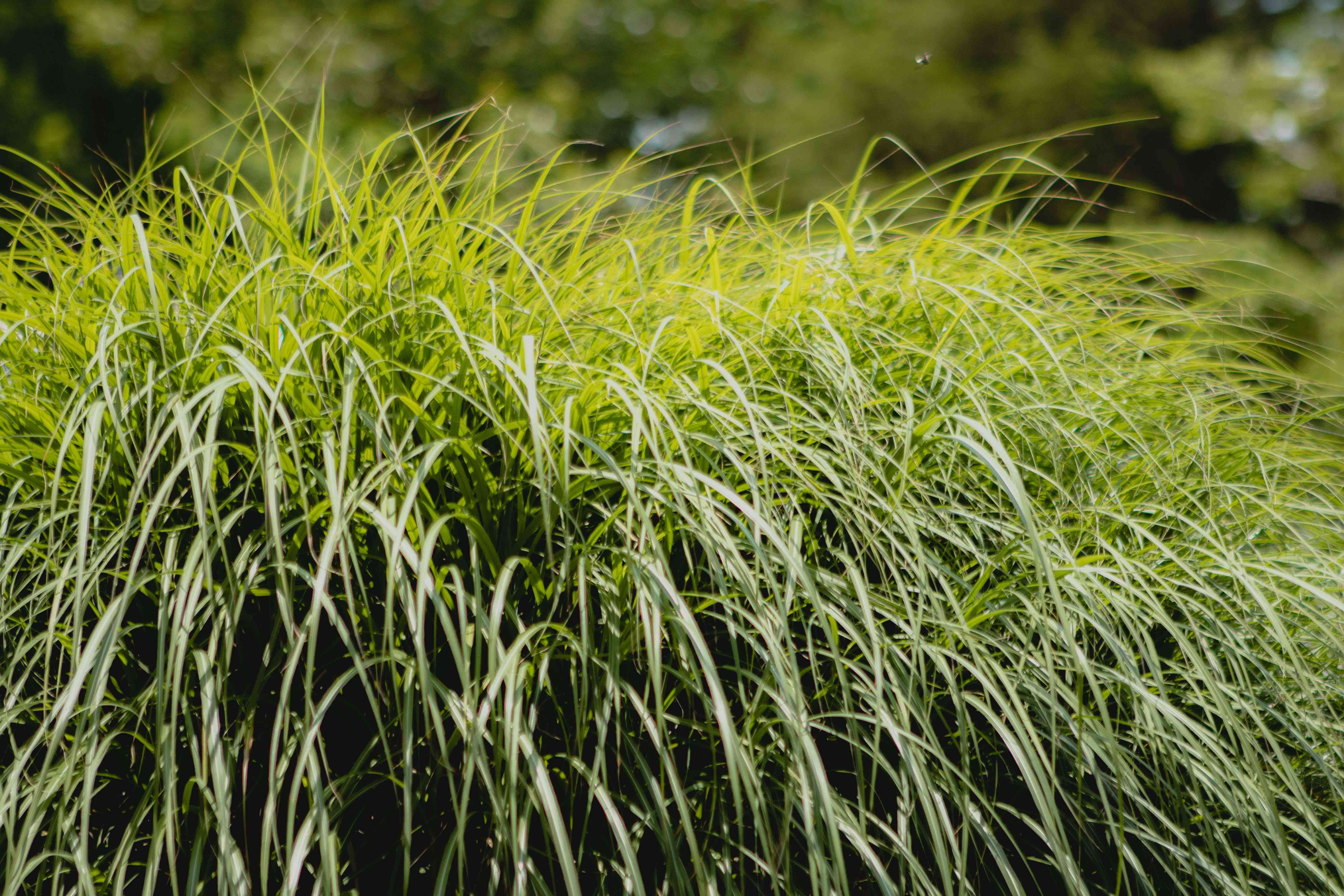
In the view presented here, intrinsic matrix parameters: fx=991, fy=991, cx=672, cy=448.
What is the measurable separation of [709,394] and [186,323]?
0.73m

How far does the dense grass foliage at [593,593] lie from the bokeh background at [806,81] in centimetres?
478

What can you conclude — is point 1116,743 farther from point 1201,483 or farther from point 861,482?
point 1201,483

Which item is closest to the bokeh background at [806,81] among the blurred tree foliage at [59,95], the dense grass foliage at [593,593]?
the blurred tree foliage at [59,95]

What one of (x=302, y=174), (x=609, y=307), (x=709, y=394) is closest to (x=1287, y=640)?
(x=709, y=394)

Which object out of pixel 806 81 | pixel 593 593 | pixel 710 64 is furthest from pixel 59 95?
pixel 806 81

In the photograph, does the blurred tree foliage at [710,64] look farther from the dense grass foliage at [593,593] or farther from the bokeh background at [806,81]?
the dense grass foliage at [593,593]

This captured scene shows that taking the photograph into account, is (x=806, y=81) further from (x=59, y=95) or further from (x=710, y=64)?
(x=59, y=95)

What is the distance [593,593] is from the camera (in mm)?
1272

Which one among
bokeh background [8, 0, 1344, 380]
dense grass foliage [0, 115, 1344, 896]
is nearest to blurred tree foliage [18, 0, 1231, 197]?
bokeh background [8, 0, 1344, 380]

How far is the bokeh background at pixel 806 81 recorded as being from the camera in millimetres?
7316

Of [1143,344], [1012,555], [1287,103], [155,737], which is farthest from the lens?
[1287,103]

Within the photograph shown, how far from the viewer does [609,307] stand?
144 cm

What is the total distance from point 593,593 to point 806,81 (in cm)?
1205

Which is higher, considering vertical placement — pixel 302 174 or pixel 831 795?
pixel 302 174
